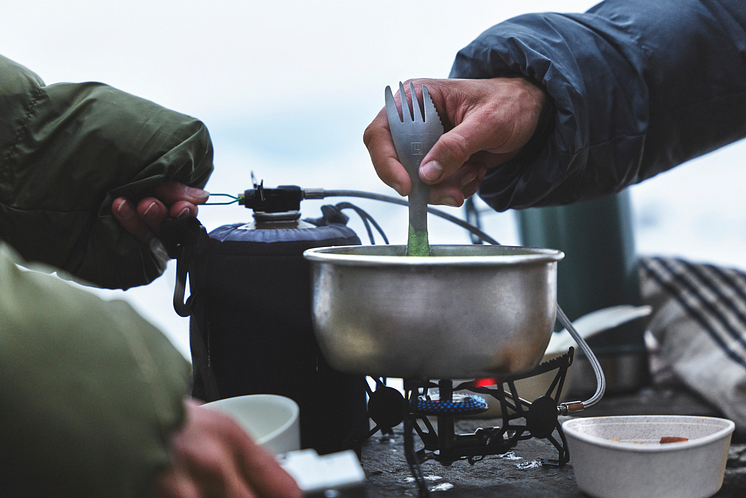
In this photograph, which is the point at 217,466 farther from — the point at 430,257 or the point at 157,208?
the point at 157,208

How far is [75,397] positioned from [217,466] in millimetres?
67

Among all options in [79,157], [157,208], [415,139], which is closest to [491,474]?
[415,139]

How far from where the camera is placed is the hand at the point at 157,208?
2.35 feet

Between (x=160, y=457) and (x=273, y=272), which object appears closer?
(x=160, y=457)

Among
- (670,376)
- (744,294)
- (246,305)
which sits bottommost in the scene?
(670,376)

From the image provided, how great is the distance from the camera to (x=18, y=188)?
74 centimetres

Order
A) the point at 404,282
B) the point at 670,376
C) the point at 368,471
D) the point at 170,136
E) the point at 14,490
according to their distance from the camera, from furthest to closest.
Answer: the point at 670,376 < the point at 170,136 < the point at 368,471 < the point at 404,282 < the point at 14,490

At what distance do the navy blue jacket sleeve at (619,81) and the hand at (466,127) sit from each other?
3cm

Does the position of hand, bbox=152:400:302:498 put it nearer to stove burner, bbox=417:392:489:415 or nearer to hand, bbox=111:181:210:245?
stove burner, bbox=417:392:489:415

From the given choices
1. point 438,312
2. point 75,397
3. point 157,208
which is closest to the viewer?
point 75,397

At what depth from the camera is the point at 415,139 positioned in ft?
1.83

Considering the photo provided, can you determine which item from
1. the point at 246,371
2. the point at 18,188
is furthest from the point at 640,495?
the point at 18,188

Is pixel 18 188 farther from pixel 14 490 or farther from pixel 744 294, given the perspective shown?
pixel 744 294

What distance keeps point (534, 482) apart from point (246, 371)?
0.95ft
